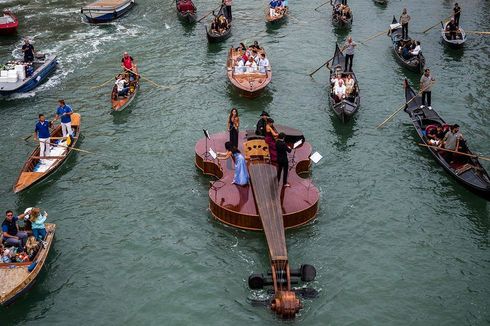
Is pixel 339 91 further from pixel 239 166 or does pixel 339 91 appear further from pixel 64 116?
pixel 64 116

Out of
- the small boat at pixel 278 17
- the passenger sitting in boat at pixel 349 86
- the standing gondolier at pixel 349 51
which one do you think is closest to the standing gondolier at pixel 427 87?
the passenger sitting in boat at pixel 349 86

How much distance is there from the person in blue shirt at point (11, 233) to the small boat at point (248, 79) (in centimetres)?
1321

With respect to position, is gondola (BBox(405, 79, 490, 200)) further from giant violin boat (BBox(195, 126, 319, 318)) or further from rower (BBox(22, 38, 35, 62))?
rower (BBox(22, 38, 35, 62))

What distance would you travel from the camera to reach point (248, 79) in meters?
27.1

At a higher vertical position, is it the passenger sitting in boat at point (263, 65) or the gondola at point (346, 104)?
the passenger sitting in boat at point (263, 65)

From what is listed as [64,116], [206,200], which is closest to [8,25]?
[64,116]

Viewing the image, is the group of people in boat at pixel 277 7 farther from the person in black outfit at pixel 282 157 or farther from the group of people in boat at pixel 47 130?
the person in black outfit at pixel 282 157

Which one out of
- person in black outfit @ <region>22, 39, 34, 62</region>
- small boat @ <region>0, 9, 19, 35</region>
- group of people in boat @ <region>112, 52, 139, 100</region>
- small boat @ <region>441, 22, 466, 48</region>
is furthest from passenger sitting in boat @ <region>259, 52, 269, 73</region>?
small boat @ <region>0, 9, 19, 35</region>

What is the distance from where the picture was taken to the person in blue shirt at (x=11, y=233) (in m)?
16.2

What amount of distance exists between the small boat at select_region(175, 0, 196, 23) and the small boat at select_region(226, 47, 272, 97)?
9.58 meters

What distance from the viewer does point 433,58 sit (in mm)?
31391

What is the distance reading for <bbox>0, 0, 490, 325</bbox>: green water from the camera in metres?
15.5

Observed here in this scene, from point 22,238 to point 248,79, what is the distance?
1433 centimetres

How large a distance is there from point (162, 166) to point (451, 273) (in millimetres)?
11710
